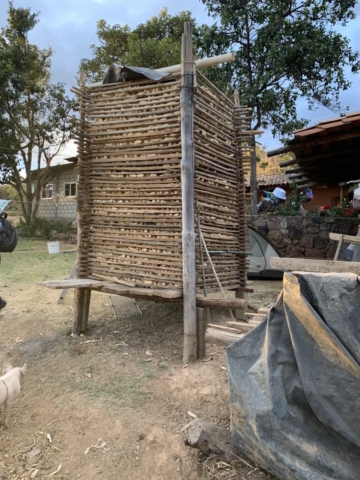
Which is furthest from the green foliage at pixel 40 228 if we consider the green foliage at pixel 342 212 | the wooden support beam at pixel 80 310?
the wooden support beam at pixel 80 310

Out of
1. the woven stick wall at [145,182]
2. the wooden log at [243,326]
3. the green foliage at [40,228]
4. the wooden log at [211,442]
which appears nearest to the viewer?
the wooden log at [211,442]

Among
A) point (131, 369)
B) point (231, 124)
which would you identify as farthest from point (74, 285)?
point (231, 124)

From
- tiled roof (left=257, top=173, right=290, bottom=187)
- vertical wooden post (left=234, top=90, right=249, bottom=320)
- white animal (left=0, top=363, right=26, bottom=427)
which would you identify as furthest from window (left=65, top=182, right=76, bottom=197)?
white animal (left=0, top=363, right=26, bottom=427)

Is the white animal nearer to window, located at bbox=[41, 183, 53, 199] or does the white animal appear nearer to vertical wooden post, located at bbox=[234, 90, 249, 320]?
vertical wooden post, located at bbox=[234, 90, 249, 320]

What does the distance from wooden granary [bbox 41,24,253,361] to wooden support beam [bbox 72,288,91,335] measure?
1 centimetres

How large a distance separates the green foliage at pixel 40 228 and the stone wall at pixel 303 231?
10646mm

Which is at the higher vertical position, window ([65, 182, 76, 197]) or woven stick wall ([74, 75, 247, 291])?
window ([65, 182, 76, 197])

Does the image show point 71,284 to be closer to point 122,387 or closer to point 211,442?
point 122,387

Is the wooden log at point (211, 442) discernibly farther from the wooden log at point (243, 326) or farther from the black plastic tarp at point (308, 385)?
the wooden log at point (243, 326)

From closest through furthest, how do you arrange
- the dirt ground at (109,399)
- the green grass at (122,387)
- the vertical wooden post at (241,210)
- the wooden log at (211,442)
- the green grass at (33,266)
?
the wooden log at (211,442) < the dirt ground at (109,399) < the green grass at (122,387) < the vertical wooden post at (241,210) < the green grass at (33,266)

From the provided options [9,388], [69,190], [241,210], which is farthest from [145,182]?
[69,190]

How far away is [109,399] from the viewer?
319cm

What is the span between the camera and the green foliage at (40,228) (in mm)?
17734

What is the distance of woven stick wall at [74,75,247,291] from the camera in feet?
13.8
